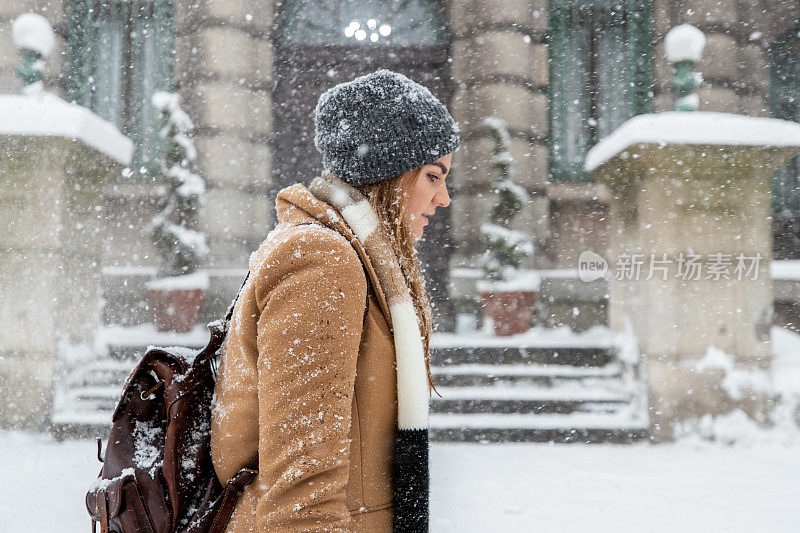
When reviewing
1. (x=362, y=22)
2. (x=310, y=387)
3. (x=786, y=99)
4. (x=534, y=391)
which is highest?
(x=362, y=22)

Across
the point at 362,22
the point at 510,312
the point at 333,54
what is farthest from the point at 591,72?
the point at 510,312

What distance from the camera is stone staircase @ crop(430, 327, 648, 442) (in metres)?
5.87

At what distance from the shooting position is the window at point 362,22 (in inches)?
370

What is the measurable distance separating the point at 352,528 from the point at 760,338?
223 inches

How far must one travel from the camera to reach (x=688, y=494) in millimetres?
4574

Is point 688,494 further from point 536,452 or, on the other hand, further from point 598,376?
point 598,376

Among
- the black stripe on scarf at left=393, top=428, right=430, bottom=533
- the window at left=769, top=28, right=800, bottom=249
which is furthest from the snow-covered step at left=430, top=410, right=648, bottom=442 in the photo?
the window at left=769, top=28, right=800, bottom=249

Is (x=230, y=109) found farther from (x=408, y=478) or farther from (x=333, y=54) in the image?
(x=408, y=478)

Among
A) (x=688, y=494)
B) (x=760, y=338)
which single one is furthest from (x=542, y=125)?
(x=688, y=494)

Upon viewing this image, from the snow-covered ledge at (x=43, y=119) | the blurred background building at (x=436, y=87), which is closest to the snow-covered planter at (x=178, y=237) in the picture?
the blurred background building at (x=436, y=87)

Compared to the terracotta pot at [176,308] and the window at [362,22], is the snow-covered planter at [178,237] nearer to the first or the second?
the terracotta pot at [176,308]

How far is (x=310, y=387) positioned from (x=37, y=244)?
5.57 metres

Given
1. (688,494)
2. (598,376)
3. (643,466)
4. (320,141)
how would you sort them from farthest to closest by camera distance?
(598,376) → (643,466) → (688,494) → (320,141)

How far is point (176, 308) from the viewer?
24.0 feet
